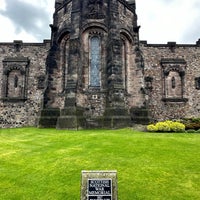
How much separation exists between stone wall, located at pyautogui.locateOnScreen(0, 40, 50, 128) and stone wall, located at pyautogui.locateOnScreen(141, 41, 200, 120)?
40.5 ft

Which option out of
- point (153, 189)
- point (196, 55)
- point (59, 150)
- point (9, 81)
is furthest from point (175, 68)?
point (153, 189)

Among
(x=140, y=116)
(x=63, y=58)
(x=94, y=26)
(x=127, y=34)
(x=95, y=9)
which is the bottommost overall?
(x=140, y=116)

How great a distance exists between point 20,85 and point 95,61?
1180 centimetres

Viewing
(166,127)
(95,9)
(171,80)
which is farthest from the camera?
(171,80)

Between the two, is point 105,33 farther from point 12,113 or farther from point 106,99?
point 12,113

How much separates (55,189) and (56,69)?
1560 centimetres

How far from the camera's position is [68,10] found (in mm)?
21469

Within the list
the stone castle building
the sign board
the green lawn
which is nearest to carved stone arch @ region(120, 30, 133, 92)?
the stone castle building

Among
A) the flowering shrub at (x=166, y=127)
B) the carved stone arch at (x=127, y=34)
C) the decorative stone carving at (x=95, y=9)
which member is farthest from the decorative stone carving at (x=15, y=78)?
the flowering shrub at (x=166, y=127)

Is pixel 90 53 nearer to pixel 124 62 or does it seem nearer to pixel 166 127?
pixel 124 62

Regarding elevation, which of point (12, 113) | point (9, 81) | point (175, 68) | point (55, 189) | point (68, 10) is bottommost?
point (55, 189)

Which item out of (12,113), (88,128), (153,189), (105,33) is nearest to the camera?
(153,189)

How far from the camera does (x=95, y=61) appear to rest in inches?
799

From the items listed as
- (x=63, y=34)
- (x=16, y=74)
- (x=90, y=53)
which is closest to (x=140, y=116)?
(x=90, y=53)
